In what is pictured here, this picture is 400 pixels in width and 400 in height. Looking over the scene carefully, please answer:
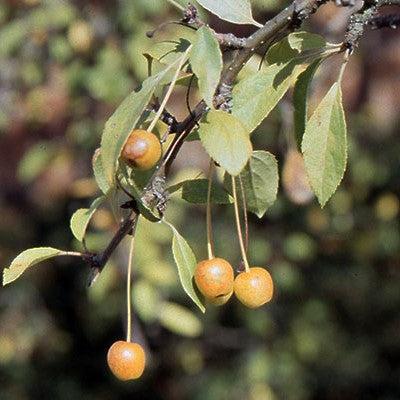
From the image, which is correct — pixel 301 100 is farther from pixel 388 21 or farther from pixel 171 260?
pixel 171 260

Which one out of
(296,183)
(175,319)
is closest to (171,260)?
(175,319)

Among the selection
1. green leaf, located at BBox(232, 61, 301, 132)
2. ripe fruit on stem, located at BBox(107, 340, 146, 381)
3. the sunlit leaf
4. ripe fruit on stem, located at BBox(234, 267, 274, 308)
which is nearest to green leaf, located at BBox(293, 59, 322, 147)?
green leaf, located at BBox(232, 61, 301, 132)

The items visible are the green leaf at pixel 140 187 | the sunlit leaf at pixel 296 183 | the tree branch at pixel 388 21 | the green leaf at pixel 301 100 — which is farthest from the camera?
the sunlit leaf at pixel 296 183

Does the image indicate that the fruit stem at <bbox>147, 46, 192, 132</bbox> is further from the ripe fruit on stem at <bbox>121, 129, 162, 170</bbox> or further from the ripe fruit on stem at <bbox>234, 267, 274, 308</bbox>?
the ripe fruit on stem at <bbox>234, 267, 274, 308</bbox>

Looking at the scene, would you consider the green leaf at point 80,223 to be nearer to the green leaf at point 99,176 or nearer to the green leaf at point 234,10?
the green leaf at point 99,176

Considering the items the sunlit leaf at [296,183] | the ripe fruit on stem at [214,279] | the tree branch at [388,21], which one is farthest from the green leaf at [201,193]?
the sunlit leaf at [296,183]

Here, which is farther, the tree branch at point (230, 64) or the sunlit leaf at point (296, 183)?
the sunlit leaf at point (296, 183)
